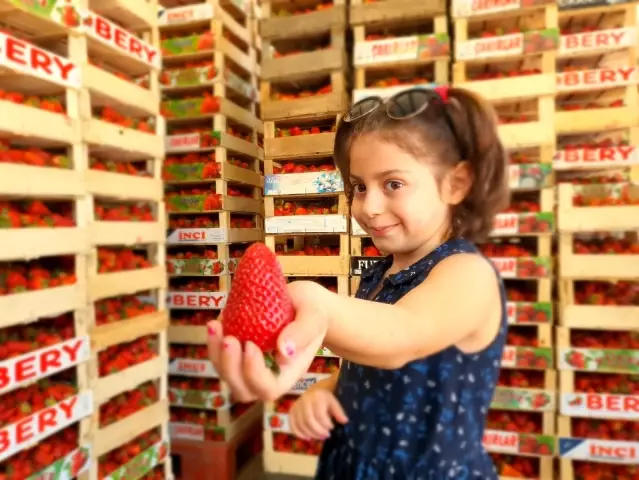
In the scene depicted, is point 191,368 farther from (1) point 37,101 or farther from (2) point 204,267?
(1) point 37,101

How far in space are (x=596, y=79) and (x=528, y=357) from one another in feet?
2.21

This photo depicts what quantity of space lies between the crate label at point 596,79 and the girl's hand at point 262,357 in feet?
3.39

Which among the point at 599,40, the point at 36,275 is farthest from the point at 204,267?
the point at 599,40

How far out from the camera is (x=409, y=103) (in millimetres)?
424

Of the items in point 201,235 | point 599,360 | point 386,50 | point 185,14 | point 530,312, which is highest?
point 185,14

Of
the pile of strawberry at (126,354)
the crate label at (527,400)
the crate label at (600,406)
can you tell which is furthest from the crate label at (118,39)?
the crate label at (600,406)

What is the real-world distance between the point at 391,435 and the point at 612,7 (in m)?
1.14

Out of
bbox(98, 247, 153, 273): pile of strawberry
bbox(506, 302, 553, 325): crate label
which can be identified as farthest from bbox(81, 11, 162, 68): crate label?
bbox(506, 302, 553, 325): crate label

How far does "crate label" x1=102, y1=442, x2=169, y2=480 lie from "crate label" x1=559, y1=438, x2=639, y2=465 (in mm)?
967

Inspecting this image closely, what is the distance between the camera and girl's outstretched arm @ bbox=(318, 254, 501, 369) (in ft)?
0.97

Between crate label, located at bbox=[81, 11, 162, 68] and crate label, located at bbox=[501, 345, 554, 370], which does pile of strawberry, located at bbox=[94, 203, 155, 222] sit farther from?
crate label, located at bbox=[501, 345, 554, 370]

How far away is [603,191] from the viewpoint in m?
1.01

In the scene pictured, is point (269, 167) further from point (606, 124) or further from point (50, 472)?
point (606, 124)

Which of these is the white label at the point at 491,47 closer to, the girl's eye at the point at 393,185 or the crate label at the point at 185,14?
the crate label at the point at 185,14
